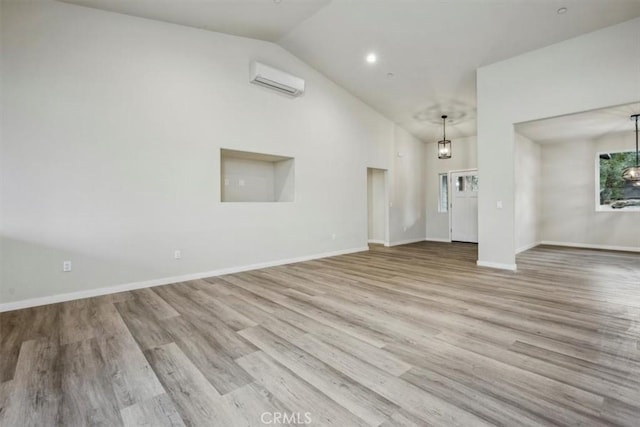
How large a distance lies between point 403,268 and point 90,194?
4630 millimetres

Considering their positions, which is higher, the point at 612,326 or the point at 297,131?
the point at 297,131

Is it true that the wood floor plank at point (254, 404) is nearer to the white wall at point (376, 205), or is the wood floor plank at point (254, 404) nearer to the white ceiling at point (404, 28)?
the white ceiling at point (404, 28)

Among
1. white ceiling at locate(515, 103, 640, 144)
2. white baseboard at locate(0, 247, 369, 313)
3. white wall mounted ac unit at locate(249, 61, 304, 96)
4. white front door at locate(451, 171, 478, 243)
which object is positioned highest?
white wall mounted ac unit at locate(249, 61, 304, 96)

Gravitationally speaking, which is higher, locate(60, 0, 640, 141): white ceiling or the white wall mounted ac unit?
locate(60, 0, 640, 141): white ceiling

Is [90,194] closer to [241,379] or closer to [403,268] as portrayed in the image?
[241,379]

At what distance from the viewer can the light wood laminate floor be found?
1517mm

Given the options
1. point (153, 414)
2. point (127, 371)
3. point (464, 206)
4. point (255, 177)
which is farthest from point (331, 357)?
point (464, 206)

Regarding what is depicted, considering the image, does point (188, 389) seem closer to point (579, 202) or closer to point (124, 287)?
point (124, 287)

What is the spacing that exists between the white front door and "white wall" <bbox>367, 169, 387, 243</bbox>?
2206 mm

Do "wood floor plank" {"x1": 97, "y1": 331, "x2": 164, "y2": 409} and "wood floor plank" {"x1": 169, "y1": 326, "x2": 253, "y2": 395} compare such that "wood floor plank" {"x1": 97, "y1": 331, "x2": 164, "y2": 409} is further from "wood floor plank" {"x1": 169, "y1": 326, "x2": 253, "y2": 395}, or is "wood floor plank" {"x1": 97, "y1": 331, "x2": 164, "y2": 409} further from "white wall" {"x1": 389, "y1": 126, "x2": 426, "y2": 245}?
"white wall" {"x1": 389, "y1": 126, "x2": 426, "y2": 245}

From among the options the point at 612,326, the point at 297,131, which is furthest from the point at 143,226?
the point at 612,326

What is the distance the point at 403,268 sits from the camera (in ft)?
16.4

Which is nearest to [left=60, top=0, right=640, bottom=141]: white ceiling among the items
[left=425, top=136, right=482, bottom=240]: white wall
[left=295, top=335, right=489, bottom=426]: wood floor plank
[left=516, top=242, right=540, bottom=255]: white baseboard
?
[left=425, top=136, right=482, bottom=240]: white wall

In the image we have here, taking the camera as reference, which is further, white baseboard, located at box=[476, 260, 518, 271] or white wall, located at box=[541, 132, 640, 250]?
white wall, located at box=[541, 132, 640, 250]
